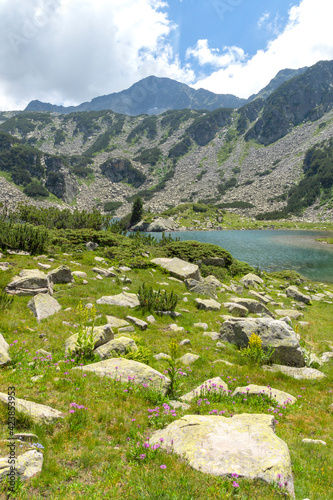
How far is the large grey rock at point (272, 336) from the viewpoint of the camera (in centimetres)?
1046

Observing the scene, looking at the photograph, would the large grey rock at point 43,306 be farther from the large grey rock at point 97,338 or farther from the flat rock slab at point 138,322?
the flat rock slab at point 138,322

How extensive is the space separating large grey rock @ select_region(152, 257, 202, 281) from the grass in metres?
11.7

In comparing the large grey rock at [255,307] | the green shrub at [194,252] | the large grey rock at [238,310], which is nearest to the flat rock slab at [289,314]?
the large grey rock at [255,307]

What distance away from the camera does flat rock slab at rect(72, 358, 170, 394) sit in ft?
23.2

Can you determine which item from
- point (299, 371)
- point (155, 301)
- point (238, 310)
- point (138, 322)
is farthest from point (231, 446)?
point (238, 310)

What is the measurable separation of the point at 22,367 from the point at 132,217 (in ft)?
375

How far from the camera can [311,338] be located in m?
15.3

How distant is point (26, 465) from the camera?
3.75 meters

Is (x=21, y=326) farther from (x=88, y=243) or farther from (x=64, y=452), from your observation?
(x=88, y=243)

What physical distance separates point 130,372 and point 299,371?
6738mm

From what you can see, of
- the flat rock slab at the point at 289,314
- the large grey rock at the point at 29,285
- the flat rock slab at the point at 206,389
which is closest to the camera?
the flat rock slab at the point at 206,389

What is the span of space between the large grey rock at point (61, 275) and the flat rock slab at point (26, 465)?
12957mm

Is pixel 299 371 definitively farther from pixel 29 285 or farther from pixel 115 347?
pixel 29 285

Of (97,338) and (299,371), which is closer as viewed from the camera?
(97,338)
